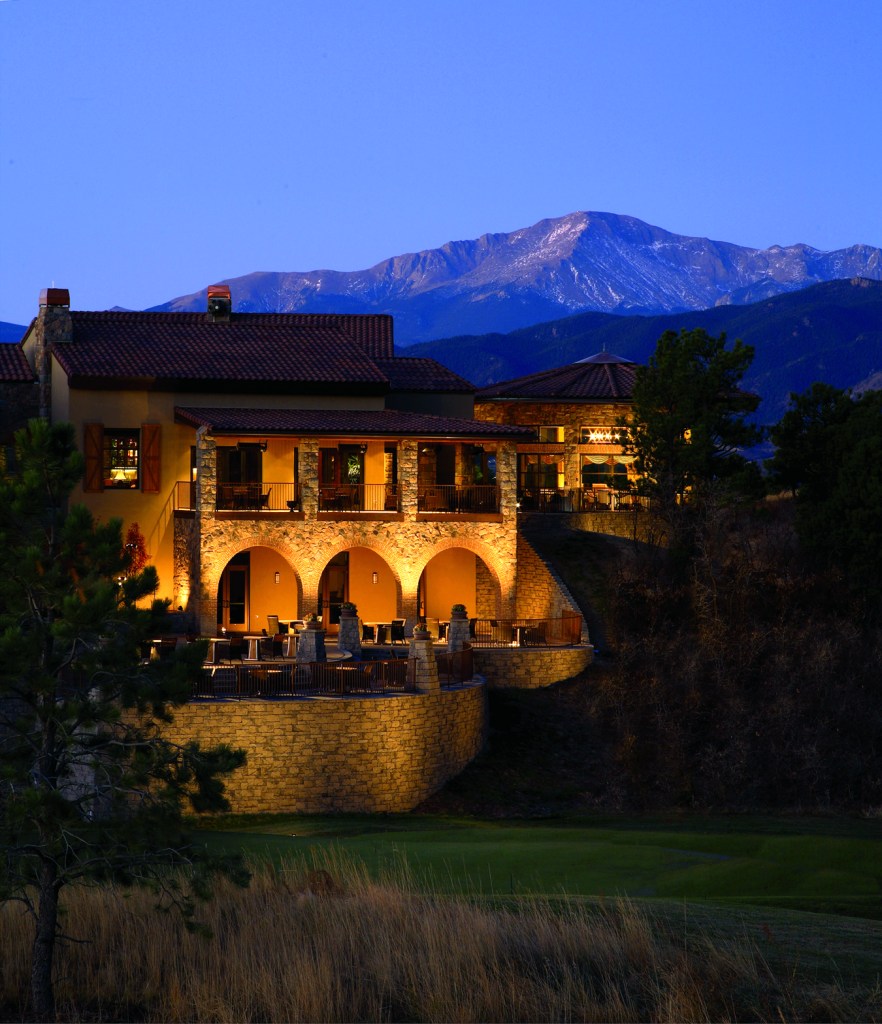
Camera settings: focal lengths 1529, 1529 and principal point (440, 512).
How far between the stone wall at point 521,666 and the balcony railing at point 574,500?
10.2 m

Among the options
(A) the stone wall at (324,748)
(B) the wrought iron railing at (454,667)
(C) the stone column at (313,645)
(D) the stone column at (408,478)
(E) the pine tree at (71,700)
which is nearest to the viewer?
(E) the pine tree at (71,700)

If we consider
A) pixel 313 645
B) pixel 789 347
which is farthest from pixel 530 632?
pixel 789 347

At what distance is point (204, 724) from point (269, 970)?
47.2ft

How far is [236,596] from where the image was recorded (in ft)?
134

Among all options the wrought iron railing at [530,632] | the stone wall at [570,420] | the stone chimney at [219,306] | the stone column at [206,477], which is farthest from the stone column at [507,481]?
the stone chimney at [219,306]

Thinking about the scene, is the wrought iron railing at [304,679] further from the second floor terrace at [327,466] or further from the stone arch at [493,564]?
the stone arch at [493,564]

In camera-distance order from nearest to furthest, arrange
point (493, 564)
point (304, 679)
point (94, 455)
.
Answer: point (304, 679) → point (493, 564) → point (94, 455)

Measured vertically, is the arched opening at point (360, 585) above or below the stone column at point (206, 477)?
below

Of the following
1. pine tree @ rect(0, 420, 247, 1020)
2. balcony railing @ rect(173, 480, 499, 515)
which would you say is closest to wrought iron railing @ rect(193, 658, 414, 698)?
balcony railing @ rect(173, 480, 499, 515)

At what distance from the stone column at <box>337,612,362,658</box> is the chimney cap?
46.0ft

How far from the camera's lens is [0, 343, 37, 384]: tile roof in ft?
144

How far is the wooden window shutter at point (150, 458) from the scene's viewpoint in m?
41.2

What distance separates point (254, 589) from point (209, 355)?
7294mm

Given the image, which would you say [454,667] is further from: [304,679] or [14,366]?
[14,366]
